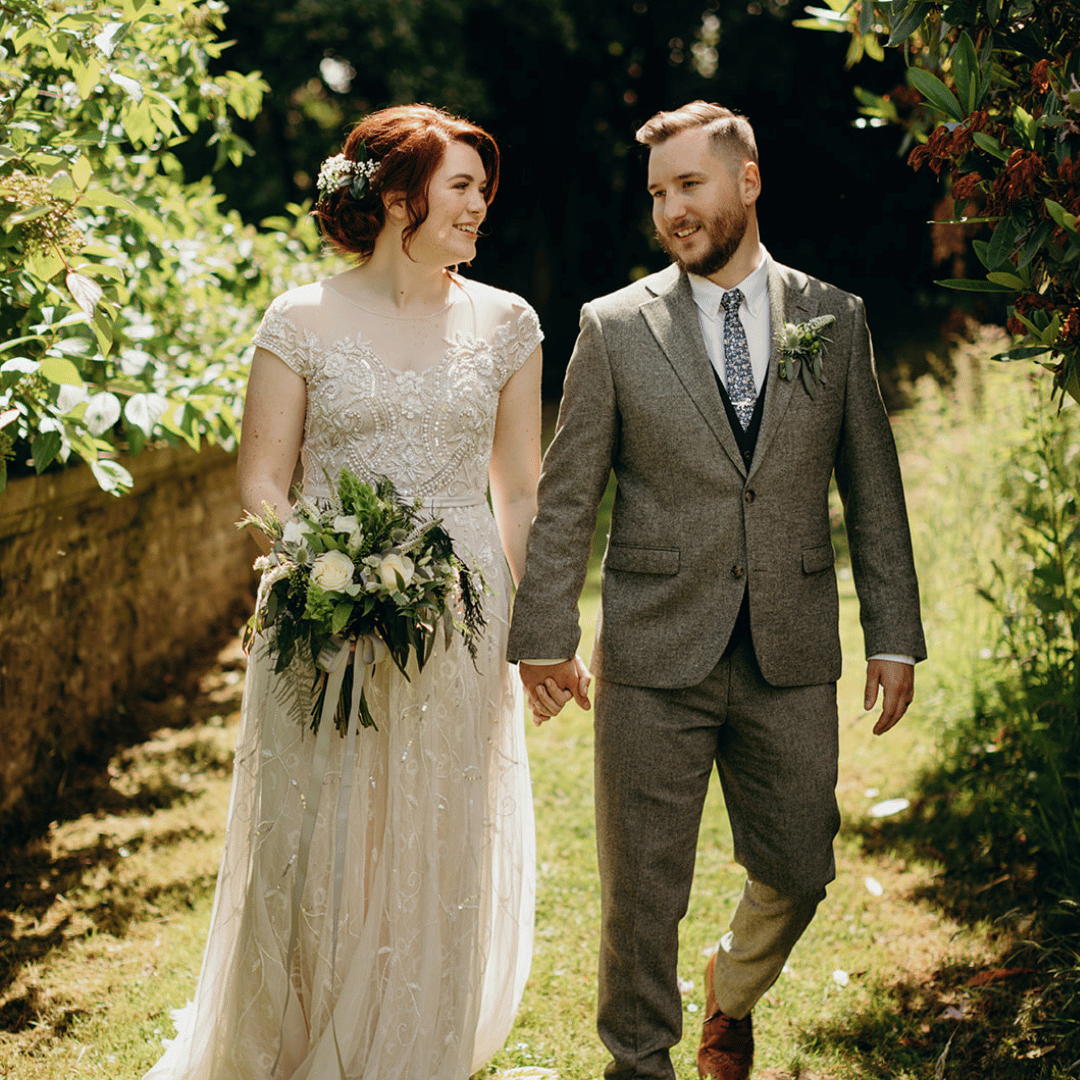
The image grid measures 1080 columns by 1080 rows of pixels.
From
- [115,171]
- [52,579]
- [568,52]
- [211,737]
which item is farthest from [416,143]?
[568,52]

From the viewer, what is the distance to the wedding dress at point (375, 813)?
2727mm

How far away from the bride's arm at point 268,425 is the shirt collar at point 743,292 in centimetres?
104

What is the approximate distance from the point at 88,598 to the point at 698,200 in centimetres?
376

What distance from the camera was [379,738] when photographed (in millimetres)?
2818

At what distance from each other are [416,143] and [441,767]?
1599mm

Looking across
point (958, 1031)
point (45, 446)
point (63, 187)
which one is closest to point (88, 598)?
point (45, 446)

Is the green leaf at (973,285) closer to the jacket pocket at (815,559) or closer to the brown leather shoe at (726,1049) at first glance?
the jacket pocket at (815,559)

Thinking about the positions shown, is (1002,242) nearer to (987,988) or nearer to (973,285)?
(973,285)

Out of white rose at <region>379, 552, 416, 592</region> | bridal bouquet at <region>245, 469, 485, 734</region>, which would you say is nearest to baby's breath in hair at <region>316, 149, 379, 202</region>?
bridal bouquet at <region>245, 469, 485, 734</region>

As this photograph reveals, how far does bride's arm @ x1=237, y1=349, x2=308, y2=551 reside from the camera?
2.80m

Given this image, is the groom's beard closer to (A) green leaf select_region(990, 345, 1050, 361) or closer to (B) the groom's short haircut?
(B) the groom's short haircut

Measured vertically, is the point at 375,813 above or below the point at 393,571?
below

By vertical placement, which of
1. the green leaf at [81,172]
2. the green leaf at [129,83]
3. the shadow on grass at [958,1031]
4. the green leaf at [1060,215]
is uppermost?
the green leaf at [129,83]

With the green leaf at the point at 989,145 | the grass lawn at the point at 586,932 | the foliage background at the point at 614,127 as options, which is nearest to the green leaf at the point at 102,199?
the green leaf at the point at 989,145
